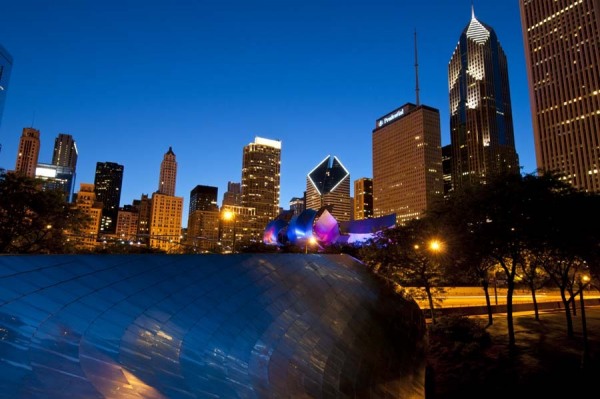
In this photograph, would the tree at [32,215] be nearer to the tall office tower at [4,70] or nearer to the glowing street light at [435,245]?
the glowing street light at [435,245]

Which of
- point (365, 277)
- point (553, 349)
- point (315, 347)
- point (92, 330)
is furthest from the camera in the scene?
point (553, 349)

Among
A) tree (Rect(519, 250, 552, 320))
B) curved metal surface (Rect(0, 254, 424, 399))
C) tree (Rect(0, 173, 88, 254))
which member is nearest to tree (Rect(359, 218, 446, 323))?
tree (Rect(519, 250, 552, 320))

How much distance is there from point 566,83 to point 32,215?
161 m

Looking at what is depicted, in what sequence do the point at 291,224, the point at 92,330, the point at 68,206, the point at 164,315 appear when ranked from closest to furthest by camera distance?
the point at 92,330 < the point at 164,315 < the point at 68,206 < the point at 291,224

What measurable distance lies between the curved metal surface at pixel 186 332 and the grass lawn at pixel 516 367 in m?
6.44

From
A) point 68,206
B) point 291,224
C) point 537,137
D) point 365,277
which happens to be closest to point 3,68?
point 291,224

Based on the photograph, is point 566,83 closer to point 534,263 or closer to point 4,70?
point 534,263

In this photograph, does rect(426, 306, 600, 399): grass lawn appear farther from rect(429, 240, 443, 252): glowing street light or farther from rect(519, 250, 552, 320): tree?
rect(429, 240, 443, 252): glowing street light

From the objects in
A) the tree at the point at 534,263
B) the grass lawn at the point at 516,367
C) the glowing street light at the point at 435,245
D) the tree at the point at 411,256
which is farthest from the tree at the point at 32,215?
the tree at the point at 534,263

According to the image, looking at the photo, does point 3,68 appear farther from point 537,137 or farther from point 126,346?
point 537,137

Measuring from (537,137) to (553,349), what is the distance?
145m

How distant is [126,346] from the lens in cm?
628

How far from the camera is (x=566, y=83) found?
135500mm

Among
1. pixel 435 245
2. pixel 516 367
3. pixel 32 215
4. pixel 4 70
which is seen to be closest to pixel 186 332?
pixel 516 367
